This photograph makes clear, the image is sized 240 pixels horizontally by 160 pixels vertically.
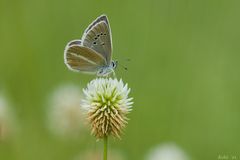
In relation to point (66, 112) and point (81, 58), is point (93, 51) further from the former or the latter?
point (66, 112)

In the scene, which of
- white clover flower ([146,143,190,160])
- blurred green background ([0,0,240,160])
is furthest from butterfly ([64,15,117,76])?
white clover flower ([146,143,190,160])

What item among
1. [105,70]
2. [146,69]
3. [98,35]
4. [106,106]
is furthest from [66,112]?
[146,69]

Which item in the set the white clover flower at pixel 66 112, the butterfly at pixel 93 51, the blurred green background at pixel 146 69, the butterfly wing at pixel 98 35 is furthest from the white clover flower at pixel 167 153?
the butterfly wing at pixel 98 35

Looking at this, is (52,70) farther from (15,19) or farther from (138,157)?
(138,157)

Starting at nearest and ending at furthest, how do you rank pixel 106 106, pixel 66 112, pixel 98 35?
pixel 106 106 → pixel 98 35 → pixel 66 112

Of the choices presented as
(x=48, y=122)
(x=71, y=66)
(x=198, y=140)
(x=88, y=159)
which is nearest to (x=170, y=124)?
(x=198, y=140)
